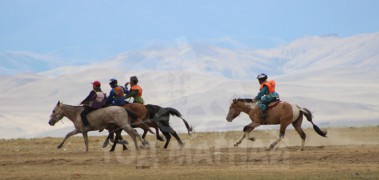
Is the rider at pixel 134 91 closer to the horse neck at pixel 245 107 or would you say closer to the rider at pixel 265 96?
the horse neck at pixel 245 107

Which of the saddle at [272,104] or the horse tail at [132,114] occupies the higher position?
the saddle at [272,104]

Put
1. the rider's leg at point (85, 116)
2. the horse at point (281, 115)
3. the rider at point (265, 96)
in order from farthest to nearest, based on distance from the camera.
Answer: the rider's leg at point (85, 116) < the rider at point (265, 96) < the horse at point (281, 115)

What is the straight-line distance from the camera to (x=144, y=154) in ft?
81.8

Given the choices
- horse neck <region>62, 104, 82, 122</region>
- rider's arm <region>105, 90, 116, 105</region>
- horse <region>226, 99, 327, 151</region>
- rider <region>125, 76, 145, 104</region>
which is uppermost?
rider <region>125, 76, 145, 104</region>

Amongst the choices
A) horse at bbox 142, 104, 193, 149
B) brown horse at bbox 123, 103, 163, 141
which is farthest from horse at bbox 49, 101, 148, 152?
horse at bbox 142, 104, 193, 149

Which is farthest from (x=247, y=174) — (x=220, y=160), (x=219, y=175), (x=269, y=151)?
(x=269, y=151)

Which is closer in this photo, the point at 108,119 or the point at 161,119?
the point at 108,119

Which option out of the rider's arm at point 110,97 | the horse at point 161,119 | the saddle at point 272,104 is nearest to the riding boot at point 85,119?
the rider's arm at point 110,97

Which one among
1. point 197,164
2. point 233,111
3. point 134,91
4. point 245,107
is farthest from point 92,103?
point 197,164

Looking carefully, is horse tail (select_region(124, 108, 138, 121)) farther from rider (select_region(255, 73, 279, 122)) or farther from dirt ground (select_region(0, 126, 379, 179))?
rider (select_region(255, 73, 279, 122))

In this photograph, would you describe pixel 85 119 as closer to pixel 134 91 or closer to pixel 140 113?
pixel 140 113

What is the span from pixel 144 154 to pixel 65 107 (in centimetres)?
354

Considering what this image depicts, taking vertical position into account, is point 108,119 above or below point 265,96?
below

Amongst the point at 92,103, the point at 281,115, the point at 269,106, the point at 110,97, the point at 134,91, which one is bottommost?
the point at 281,115
